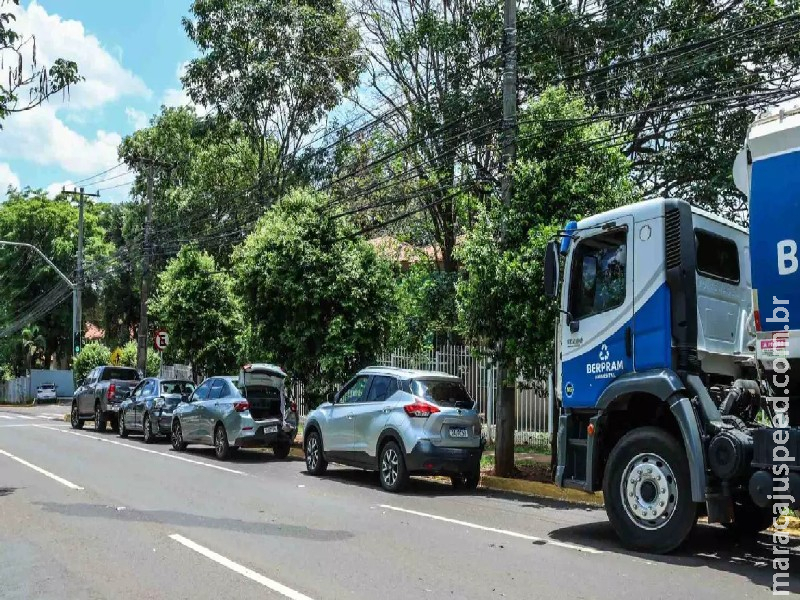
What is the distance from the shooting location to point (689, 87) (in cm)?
1814

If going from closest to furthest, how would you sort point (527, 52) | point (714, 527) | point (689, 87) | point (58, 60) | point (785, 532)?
point (785, 532)
point (714, 527)
point (58, 60)
point (689, 87)
point (527, 52)

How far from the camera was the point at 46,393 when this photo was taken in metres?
56.1

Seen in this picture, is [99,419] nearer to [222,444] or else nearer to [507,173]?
[222,444]

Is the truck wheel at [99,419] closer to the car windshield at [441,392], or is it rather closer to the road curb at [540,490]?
the road curb at [540,490]

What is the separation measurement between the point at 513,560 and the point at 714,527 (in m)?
3.34

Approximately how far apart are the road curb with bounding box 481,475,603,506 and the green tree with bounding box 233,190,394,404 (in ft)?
20.5

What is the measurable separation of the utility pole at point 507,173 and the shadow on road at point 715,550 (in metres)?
4.05

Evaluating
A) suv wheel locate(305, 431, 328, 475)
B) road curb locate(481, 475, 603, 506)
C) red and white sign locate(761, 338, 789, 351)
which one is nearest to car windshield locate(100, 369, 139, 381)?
suv wheel locate(305, 431, 328, 475)

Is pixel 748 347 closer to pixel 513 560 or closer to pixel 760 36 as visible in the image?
pixel 513 560

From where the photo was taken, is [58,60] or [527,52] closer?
[58,60]

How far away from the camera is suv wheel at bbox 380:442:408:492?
12391 millimetres

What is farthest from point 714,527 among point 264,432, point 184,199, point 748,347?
point 184,199

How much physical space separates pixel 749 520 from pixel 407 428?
5066mm

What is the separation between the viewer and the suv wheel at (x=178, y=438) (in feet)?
63.1
